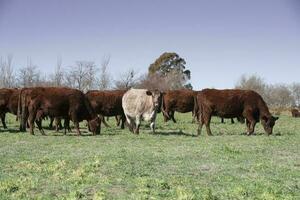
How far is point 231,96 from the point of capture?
21.7 meters

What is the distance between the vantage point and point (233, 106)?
2167 centimetres

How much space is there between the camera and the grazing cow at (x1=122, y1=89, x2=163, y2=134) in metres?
22.0

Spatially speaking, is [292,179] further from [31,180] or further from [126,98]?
[126,98]

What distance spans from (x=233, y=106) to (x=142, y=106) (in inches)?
163

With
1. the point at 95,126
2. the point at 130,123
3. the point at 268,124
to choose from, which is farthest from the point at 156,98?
the point at 268,124

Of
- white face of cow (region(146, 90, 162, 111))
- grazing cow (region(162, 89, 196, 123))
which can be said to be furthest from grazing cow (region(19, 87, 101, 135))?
grazing cow (region(162, 89, 196, 123))

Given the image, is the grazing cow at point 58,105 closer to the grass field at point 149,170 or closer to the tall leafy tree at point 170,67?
the grass field at point 149,170

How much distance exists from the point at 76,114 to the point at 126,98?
296cm

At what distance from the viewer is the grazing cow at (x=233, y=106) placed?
2164 cm

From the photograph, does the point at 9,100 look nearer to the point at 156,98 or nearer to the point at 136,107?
the point at 136,107

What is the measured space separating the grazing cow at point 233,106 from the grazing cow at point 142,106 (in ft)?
6.72

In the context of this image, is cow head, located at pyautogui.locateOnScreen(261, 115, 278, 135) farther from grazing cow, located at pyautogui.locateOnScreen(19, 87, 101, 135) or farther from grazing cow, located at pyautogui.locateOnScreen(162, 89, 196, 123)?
grazing cow, located at pyautogui.locateOnScreen(162, 89, 196, 123)

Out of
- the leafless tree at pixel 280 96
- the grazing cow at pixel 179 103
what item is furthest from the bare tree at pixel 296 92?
the grazing cow at pixel 179 103

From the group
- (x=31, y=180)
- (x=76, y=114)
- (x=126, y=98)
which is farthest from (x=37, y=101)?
(x=31, y=180)
